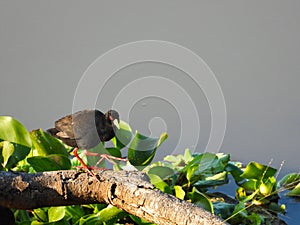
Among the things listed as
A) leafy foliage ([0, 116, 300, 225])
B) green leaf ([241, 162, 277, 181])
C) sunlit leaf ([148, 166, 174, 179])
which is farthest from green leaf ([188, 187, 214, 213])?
green leaf ([241, 162, 277, 181])

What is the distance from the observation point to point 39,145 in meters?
1.32

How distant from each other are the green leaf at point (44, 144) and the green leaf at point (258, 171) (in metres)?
0.50

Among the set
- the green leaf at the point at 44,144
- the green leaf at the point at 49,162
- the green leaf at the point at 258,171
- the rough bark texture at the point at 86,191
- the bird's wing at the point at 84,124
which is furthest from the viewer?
the green leaf at the point at 258,171

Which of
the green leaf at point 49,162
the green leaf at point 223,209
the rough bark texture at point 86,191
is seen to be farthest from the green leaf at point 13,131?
the green leaf at point 223,209

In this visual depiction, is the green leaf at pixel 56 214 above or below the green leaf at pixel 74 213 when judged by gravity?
above

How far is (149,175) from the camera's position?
4.18 feet

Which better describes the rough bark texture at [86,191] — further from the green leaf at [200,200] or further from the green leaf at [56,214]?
the green leaf at [200,200]

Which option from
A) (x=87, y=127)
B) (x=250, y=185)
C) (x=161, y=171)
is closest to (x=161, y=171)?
(x=161, y=171)

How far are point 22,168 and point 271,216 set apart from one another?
2.18 feet

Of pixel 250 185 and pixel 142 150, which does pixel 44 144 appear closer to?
pixel 142 150

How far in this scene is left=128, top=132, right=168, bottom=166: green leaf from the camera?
136 centimetres

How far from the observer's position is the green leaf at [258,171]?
1418 mm

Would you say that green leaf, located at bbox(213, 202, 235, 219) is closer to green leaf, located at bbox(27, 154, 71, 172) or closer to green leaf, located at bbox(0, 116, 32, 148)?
Result: green leaf, located at bbox(27, 154, 71, 172)

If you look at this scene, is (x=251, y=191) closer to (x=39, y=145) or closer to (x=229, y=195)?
(x=229, y=195)
